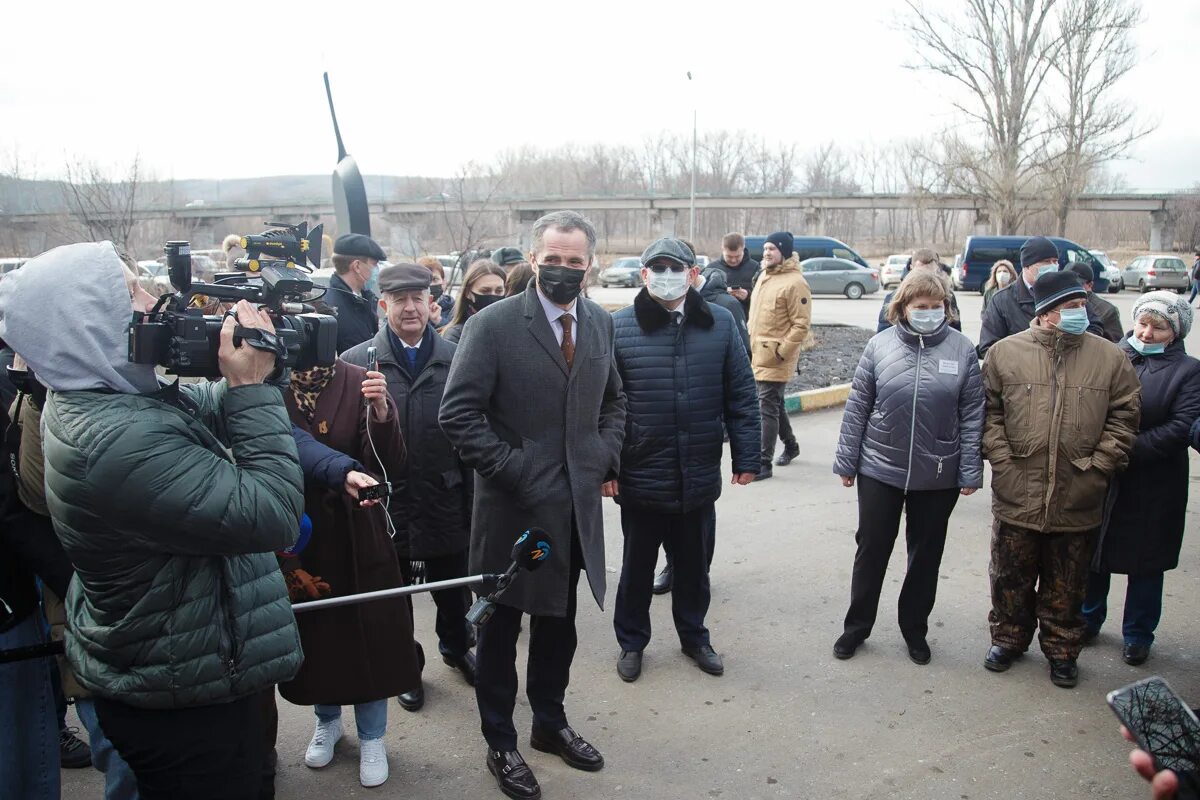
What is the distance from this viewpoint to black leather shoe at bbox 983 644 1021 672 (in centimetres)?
423

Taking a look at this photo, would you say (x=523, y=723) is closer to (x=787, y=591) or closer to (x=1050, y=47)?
(x=787, y=591)

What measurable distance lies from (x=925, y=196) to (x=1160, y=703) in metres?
51.1

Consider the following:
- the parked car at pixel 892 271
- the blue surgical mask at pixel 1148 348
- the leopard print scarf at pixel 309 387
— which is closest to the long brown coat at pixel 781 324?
the blue surgical mask at pixel 1148 348

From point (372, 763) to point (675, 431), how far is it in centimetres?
194

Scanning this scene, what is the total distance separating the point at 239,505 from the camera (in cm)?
205

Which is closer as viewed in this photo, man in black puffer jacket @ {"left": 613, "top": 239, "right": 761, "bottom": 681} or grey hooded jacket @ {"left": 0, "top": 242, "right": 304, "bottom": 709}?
grey hooded jacket @ {"left": 0, "top": 242, "right": 304, "bottom": 709}

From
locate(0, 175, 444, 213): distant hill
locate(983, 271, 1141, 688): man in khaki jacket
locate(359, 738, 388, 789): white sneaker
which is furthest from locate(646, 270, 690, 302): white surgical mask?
locate(0, 175, 444, 213): distant hill

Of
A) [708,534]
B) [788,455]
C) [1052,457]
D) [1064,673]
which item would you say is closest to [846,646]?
[708,534]

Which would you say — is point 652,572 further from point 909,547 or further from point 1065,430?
point 1065,430

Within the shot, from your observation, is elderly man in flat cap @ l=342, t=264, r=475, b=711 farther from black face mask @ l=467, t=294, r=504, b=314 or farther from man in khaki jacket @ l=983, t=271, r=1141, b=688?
man in khaki jacket @ l=983, t=271, r=1141, b=688

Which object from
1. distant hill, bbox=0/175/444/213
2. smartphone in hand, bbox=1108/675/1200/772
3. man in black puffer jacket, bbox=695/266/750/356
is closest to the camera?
smartphone in hand, bbox=1108/675/1200/772

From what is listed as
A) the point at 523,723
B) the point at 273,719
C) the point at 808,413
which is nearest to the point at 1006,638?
the point at 523,723

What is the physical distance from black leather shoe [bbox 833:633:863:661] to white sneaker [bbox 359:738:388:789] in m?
2.22

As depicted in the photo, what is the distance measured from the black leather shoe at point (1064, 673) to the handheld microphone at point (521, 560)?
2.65 meters
